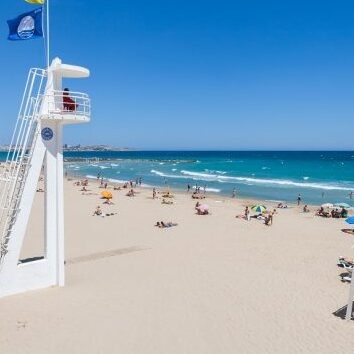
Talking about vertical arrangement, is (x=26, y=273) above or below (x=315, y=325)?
above

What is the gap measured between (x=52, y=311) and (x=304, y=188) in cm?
4511

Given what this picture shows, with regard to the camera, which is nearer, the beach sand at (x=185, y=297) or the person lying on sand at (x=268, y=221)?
the beach sand at (x=185, y=297)

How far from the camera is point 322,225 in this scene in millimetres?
25219

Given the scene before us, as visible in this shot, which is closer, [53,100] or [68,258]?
[53,100]

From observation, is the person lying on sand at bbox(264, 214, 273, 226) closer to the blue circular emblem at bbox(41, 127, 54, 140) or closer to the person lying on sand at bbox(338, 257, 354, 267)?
the person lying on sand at bbox(338, 257, 354, 267)

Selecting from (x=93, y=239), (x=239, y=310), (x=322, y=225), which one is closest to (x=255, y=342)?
(x=239, y=310)

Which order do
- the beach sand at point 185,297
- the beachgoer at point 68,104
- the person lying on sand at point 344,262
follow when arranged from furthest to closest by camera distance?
the person lying on sand at point 344,262, the beachgoer at point 68,104, the beach sand at point 185,297

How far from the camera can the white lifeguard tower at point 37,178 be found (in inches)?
415

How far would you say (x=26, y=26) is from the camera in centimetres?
1040

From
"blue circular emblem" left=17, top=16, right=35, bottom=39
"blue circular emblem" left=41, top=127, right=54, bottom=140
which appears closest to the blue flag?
"blue circular emblem" left=17, top=16, right=35, bottom=39

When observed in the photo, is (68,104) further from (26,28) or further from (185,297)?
(185,297)

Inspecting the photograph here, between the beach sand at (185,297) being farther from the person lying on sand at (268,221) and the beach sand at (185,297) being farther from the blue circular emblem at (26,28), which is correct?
the blue circular emblem at (26,28)

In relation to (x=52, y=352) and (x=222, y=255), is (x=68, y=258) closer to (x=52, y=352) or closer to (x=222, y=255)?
(x=222, y=255)

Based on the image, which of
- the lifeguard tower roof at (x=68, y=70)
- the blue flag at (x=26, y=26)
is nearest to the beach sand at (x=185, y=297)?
the lifeguard tower roof at (x=68, y=70)
